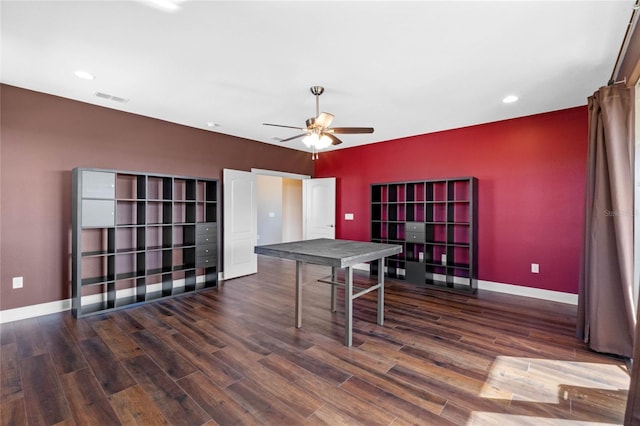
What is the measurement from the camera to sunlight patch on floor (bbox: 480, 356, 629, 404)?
2.02 m

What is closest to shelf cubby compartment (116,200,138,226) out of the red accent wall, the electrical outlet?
the electrical outlet

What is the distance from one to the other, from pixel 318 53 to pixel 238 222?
3.52 metres

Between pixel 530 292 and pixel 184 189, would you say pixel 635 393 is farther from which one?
pixel 184 189

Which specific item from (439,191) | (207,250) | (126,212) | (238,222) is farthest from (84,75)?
(439,191)

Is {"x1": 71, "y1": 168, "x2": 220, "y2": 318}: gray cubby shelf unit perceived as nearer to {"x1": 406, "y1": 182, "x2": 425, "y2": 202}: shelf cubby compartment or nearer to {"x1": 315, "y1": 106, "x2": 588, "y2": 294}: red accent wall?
{"x1": 406, "y1": 182, "x2": 425, "y2": 202}: shelf cubby compartment

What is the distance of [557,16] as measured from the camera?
6.71ft

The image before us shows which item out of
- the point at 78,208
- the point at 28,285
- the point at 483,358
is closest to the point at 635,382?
the point at 483,358

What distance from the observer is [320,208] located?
6.46 meters

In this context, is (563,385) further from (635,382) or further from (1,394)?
(1,394)

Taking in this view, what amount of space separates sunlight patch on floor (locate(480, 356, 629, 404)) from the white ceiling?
2605 mm

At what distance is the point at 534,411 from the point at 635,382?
63 cm

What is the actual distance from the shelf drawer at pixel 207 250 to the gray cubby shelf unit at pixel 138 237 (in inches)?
0.5

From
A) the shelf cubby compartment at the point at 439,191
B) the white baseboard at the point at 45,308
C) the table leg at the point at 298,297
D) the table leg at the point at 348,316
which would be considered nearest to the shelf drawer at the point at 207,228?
the white baseboard at the point at 45,308

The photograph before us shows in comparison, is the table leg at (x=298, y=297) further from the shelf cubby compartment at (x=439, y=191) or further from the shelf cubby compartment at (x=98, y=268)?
the shelf cubby compartment at (x=439, y=191)
